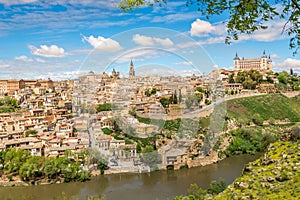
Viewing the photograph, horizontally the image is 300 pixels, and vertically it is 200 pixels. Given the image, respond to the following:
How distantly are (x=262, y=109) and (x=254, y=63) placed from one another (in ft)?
48.7

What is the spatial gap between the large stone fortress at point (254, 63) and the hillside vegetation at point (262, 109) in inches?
484

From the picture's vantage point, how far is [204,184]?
702cm

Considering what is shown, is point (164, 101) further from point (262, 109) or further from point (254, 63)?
point (254, 63)

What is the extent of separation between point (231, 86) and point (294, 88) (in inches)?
141

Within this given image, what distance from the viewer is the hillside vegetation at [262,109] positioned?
12.8 meters

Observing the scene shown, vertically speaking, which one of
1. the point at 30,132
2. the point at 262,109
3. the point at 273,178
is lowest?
the point at 30,132

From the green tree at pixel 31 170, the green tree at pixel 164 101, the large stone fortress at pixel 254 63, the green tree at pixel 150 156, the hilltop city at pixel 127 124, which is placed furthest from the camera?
the large stone fortress at pixel 254 63

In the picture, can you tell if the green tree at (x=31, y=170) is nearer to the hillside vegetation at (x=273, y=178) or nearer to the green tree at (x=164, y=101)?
the green tree at (x=164, y=101)

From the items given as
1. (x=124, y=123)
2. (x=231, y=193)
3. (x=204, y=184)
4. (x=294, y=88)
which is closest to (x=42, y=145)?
(x=124, y=123)

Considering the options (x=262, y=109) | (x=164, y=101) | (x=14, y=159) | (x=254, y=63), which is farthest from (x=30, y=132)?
(x=254, y=63)

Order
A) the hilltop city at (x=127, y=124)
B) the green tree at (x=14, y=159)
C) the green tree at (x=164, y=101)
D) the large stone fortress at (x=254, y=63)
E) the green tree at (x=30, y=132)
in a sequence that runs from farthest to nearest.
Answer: the large stone fortress at (x=254, y=63), the green tree at (x=164, y=101), the green tree at (x=30, y=132), the hilltop city at (x=127, y=124), the green tree at (x=14, y=159)

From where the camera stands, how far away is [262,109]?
13828 mm

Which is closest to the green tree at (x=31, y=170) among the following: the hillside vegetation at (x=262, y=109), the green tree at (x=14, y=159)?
the green tree at (x=14, y=159)

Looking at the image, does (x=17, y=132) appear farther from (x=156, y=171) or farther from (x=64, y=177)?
(x=156, y=171)
